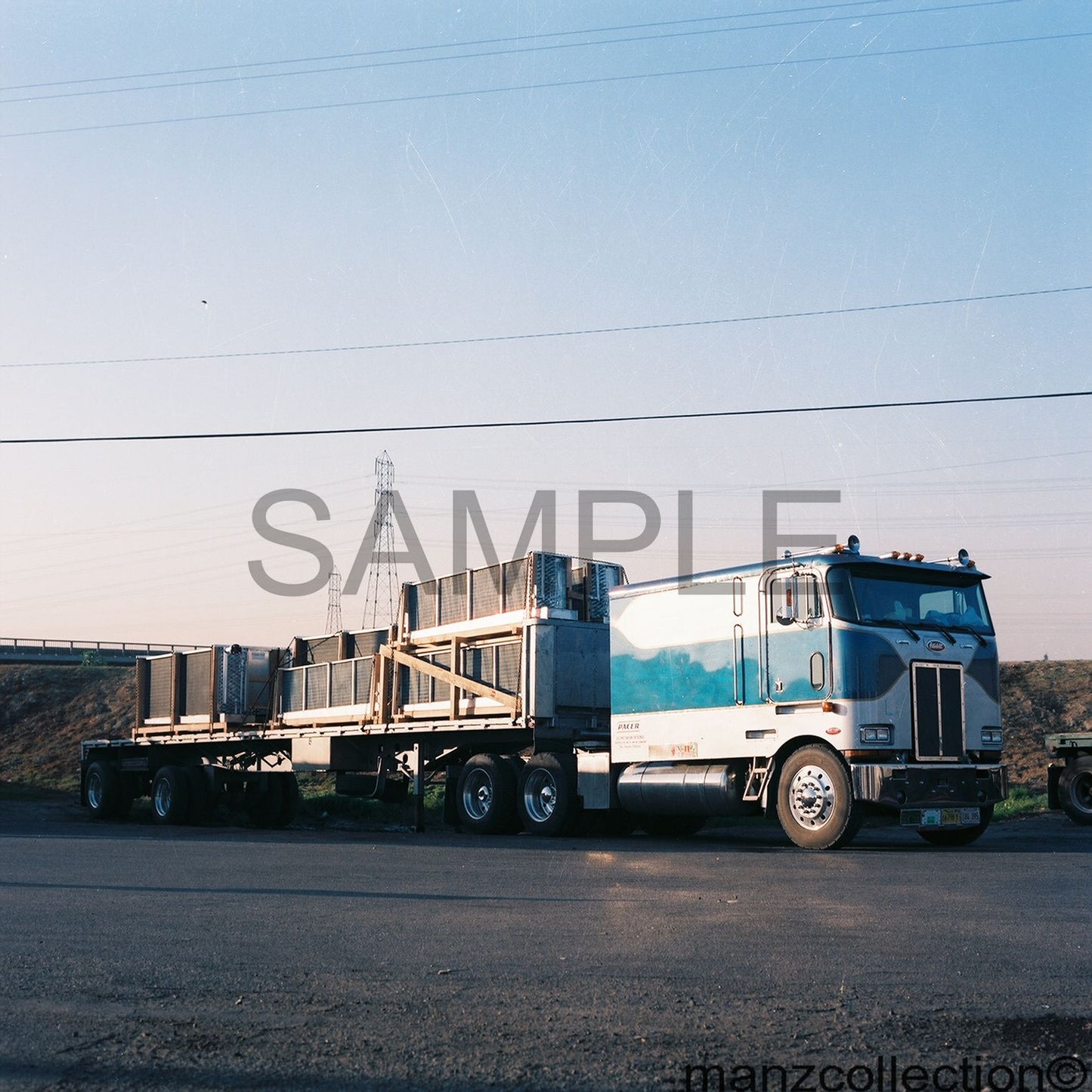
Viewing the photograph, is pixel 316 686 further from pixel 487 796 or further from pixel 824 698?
pixel 824 698

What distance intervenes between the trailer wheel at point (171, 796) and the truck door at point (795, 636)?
13.6 m

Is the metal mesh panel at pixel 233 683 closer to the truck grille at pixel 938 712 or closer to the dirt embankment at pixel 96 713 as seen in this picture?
the dirt embankment at pixel 96 713

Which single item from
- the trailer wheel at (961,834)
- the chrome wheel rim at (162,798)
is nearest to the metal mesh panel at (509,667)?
the trailer wheel at (961,834)

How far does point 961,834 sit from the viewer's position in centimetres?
1694

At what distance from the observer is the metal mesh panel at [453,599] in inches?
787

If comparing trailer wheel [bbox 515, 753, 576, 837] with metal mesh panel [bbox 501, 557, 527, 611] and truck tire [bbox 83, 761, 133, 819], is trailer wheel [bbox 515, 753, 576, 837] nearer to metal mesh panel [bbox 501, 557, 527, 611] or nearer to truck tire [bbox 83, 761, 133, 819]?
metal mesh panel [bbox 501, 557, 527, 611]

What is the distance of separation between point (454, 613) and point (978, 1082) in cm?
1569

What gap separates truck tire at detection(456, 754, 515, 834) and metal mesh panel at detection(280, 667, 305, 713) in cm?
499

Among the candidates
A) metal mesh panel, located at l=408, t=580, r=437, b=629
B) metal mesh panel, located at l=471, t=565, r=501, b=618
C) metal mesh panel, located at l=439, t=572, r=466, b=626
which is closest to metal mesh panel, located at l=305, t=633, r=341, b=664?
metal mesh panel, located at l=408, t=580, r=437, b=629

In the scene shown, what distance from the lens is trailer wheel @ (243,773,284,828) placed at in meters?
25.2

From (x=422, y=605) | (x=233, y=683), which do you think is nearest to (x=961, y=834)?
(x=422, y=605)

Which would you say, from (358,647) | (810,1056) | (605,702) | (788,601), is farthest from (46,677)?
(810,1056)

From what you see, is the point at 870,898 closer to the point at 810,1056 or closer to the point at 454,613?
the point at 810,1056

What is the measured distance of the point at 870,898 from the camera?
10.2 m
